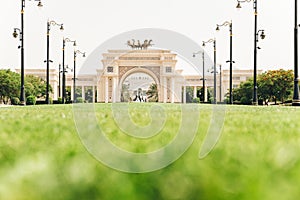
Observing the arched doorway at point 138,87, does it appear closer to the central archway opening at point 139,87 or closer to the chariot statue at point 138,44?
the central archway opening at point 139,87

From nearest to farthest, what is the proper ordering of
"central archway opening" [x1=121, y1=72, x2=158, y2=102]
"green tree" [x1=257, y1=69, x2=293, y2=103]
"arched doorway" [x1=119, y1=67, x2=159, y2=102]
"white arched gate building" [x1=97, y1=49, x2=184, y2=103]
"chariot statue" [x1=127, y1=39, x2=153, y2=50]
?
"green tree" [x1=257, y1=69, x2=293, y2=103]
"white arched gate building" [x1=97, y1=49, x2=184, y2=103]
"chariot statue" [x1=127, y1=39, x2=153, y2=50]
"arched doorway" [x1=119, y1=67, x2=159, y2=102]
"central archway opening" [x1=121, y1=72, x2=158, y2=102]

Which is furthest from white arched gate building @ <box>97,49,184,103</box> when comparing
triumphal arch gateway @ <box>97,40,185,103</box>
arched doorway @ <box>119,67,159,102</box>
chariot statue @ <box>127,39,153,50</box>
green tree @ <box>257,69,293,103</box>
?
green tree @ <box>257,69,293,103</box>

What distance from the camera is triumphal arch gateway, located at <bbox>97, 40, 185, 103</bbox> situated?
95.8 m

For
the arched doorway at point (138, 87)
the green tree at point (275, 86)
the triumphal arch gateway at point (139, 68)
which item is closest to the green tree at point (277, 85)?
the green tree at point (275, 86)

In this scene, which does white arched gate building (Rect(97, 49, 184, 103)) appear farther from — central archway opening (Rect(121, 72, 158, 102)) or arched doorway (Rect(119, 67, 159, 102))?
central archway opening (Rect(121, 72, 158, 102))

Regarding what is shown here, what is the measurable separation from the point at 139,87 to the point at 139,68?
124 ft

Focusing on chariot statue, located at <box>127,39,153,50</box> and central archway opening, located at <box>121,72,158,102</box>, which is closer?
chariot statue, located at <box>127,39,153,50</box>

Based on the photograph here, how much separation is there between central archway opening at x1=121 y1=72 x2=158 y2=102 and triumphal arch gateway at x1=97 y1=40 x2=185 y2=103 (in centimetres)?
1262

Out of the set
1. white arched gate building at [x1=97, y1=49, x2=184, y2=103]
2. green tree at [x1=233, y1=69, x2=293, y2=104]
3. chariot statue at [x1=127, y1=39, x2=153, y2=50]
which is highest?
chariot statue at [x1=127, y1=39, x2=153, y2=50]

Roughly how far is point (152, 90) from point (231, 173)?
425 ft

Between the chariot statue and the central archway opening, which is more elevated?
the chariot statue

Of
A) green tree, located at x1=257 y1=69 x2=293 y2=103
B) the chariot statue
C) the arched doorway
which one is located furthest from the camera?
the arched doorway

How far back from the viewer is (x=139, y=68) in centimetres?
9712

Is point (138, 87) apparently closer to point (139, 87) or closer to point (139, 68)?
point (139, 87)
